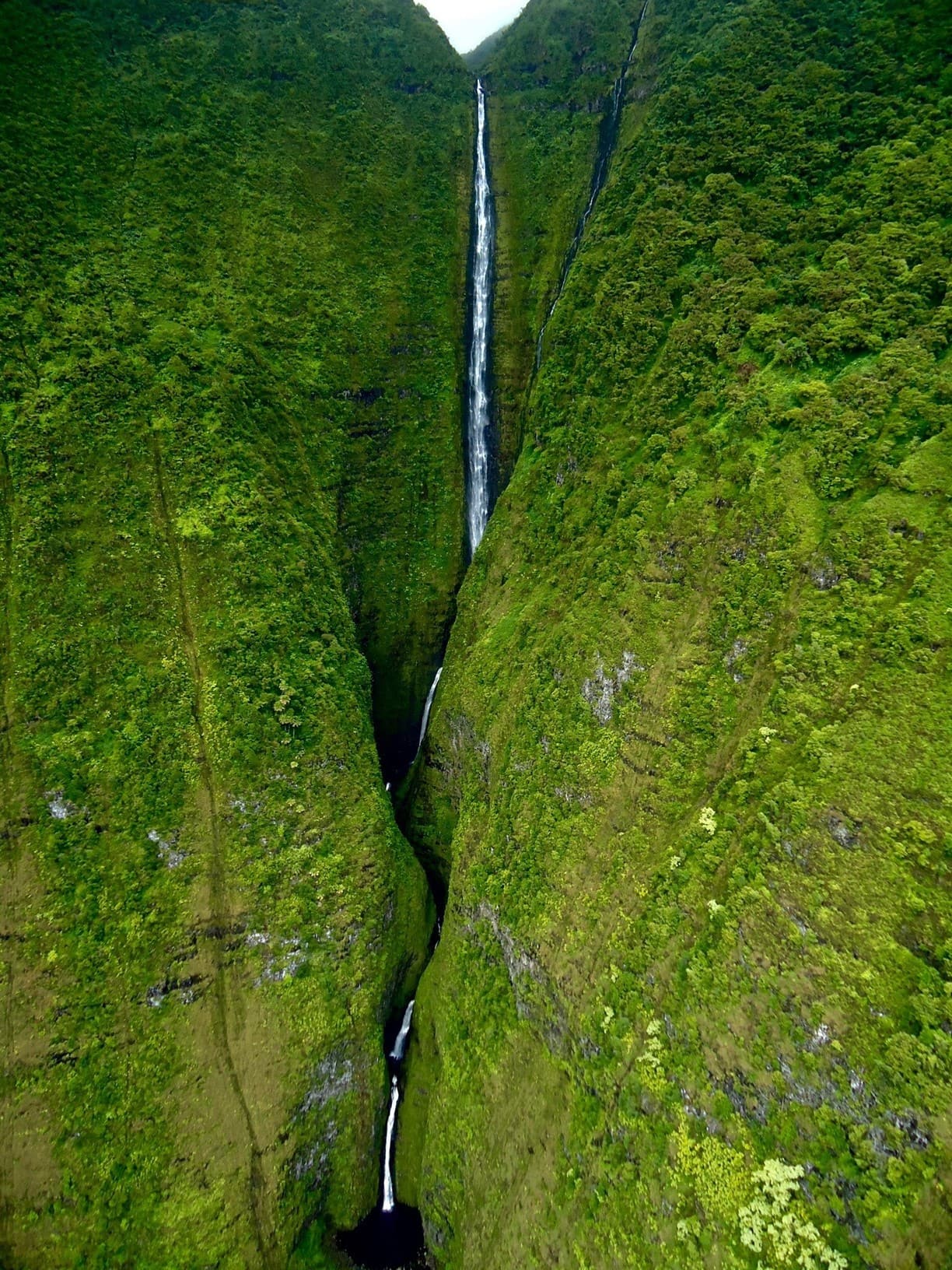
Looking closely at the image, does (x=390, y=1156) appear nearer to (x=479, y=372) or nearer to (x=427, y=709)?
(x=427, y=709)

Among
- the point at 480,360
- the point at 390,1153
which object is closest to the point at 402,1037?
the point at 390,1153

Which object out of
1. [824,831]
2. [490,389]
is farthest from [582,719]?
[490,389]

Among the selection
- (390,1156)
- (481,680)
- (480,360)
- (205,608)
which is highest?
(205,608)

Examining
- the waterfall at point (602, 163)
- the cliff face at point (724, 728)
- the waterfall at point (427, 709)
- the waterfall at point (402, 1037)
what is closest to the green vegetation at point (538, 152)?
the waterfall at point (602, 163)

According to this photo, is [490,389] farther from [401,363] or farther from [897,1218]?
[897,1218]

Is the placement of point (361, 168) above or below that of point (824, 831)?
above

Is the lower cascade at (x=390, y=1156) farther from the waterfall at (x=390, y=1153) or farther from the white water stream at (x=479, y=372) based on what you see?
the white water stream at (x=479, y=372)

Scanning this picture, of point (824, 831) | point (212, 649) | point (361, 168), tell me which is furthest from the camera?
point (361, 168)
